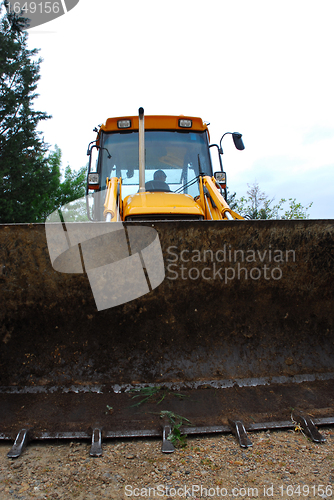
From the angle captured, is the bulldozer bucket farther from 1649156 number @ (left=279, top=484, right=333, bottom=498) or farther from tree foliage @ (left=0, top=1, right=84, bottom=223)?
tree foliage @ (left=0, top=1, right=84, bottom=223)

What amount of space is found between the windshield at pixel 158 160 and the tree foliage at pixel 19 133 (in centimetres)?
1294

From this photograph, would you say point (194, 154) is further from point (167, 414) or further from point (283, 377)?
point (167, 414)

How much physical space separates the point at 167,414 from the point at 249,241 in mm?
1187

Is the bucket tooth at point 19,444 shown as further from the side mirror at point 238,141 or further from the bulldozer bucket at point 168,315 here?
the side mirror at point 238,141

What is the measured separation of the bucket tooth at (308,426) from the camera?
1.78 m

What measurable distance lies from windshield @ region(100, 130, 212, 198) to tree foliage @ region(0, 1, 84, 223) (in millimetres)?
12942

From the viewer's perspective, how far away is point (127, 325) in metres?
2.31

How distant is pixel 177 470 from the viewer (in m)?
1.59

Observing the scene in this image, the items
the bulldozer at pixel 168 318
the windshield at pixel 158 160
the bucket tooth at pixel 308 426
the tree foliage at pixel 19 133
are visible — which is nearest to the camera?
the bucket tooth at pixel 308 426

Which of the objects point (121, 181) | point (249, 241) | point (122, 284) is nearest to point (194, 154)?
point (121, 181)

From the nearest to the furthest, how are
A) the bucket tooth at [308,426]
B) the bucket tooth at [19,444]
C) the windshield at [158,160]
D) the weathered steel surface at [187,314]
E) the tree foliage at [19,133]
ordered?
the bucket tooth at [19,444] → the bucket tooth at [308,426] → the weathered steel surface at [187,314] → the windshield at [158,160] → the tree foliage at [19,133]

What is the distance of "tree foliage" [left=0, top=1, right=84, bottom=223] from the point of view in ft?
52.4

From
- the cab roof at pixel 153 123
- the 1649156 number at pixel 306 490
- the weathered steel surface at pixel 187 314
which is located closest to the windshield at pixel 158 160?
the cab roof at pixel 153 123

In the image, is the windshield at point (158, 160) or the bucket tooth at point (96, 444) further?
the windshield at point (158, 160)
